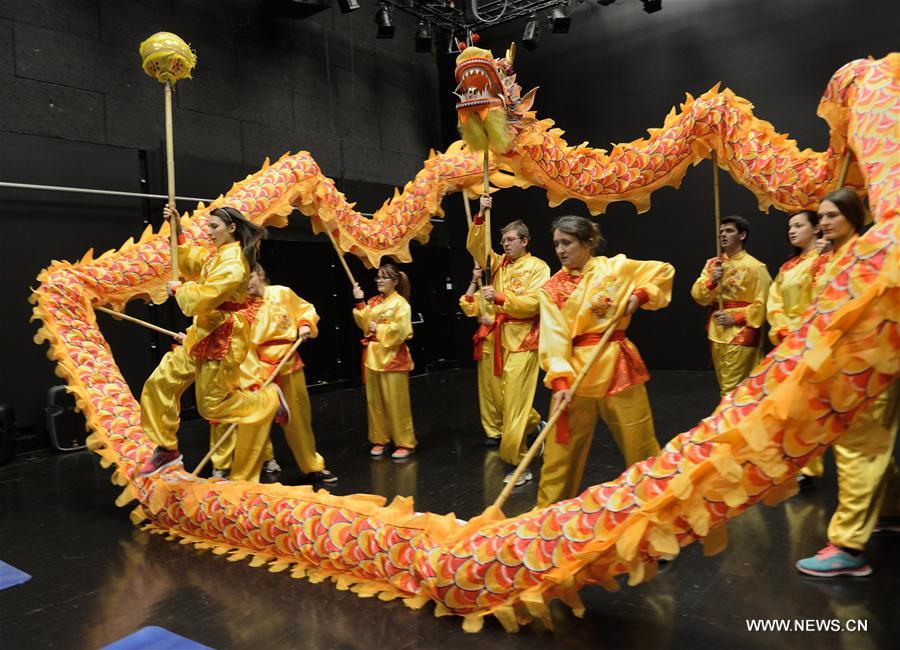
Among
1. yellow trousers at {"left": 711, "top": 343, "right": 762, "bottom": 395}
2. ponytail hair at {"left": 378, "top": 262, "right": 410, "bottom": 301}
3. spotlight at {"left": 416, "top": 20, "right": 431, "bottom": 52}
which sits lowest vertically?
yellow trousers at {"left": 711, "top": 343, "right": 762, "bottom": 395}

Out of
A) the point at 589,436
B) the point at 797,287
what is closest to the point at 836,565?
the point at 589,436

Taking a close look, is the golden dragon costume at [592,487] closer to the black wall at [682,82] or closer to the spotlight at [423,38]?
the black wall at [682,82]

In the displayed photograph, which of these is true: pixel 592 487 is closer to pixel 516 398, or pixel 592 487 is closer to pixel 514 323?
pixel 516 398

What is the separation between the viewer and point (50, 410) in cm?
483

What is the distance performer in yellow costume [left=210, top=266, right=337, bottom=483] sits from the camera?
369 centimetres

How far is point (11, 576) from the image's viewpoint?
8.28 ft

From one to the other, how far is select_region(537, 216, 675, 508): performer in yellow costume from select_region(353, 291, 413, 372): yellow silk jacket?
1.90m

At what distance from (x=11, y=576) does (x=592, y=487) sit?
2191mm

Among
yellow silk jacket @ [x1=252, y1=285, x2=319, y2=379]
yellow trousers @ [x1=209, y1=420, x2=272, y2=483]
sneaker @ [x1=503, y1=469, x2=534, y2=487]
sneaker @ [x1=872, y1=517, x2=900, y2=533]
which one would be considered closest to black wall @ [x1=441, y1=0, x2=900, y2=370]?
sneaker @ [x1=503, y1=469, x2=534, y2=487]

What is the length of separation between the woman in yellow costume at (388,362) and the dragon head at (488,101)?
1.58 m

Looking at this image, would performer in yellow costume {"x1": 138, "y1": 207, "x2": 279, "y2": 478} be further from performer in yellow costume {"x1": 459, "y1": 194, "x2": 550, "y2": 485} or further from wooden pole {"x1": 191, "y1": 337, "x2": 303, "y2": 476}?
performer in yellow costume {"x1": 459, "y1": 194, "x2": 550, "y2": 485}

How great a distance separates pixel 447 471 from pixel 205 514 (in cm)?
147

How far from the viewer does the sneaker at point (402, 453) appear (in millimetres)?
4180

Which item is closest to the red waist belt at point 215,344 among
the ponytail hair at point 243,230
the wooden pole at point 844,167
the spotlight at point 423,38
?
the ponytail hair at point 243,230
